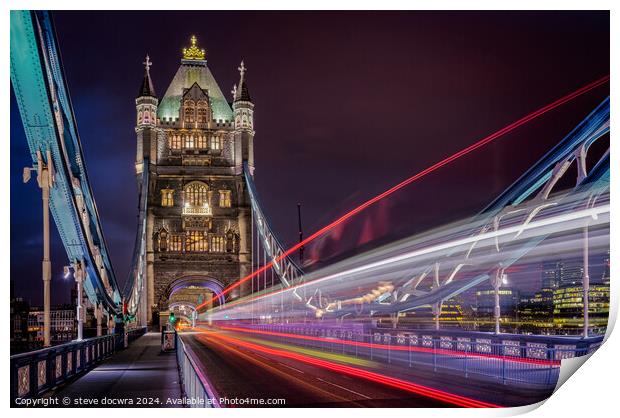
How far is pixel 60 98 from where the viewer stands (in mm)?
Result: 18812

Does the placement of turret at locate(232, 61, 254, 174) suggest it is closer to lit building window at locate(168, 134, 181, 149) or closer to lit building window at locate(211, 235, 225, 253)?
lit building window at locate(168, 134, 181, 149)

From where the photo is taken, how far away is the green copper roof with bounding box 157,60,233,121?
90125mm

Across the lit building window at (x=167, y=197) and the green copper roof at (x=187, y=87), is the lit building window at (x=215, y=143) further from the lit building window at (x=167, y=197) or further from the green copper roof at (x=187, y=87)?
the lit building window at (x=167, y=197)

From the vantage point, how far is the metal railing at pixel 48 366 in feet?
46.0

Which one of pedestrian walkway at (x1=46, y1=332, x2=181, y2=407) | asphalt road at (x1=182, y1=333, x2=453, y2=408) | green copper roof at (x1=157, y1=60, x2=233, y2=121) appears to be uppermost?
green copper roof at (x1=157, y1=60, x2=233, y2=121)

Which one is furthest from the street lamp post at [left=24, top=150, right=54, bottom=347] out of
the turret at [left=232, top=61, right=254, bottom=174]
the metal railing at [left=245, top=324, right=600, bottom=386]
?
the turret at [left=232, top=61, right=254, bottom=174]

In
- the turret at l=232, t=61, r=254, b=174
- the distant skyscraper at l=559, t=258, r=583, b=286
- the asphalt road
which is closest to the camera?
the asphalt road

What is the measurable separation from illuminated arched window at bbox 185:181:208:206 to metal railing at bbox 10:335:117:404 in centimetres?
6162

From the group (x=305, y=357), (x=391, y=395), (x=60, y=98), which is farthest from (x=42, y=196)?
(x=305, y=357)

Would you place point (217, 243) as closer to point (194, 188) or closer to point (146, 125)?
point (194, 188)

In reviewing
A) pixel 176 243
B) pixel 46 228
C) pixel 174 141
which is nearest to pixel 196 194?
pixel 176 243

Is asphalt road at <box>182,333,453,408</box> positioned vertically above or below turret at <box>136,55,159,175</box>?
below

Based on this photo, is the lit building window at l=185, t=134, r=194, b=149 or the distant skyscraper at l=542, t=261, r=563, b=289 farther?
the lit building window at l=185, t=134, r=194, b=149

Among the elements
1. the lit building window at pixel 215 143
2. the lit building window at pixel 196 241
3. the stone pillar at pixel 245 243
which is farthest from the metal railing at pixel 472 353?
the lit building window at pixel 215 143
